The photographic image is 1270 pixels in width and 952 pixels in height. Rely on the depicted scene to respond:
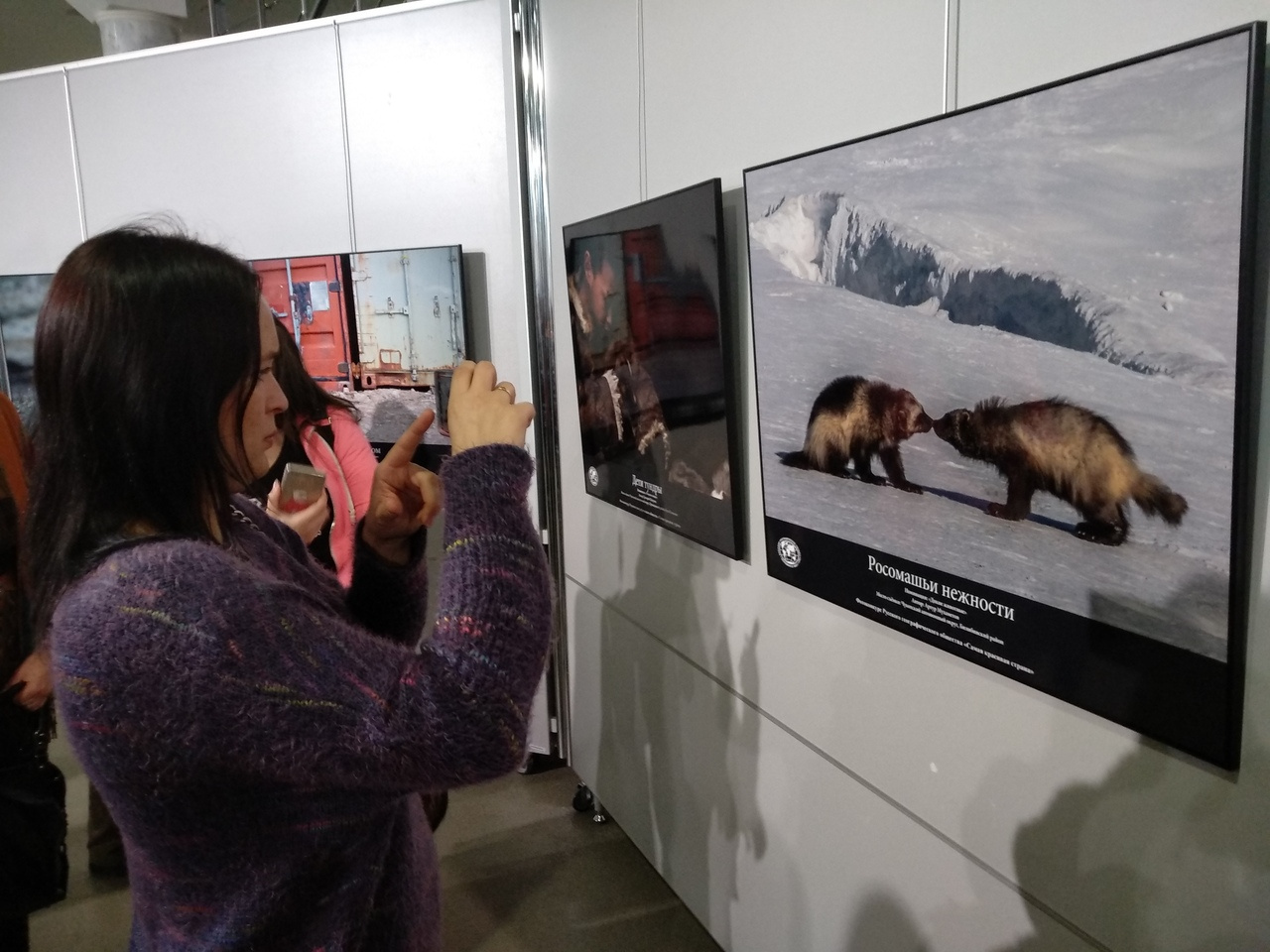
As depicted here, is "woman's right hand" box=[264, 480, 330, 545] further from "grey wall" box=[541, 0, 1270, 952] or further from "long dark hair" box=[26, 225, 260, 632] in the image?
"long dark hair" box=[26, 225, 260, 632]

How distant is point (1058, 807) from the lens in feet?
3.87

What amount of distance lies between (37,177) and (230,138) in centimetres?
98

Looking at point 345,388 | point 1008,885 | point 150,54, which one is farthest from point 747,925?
point 150,54

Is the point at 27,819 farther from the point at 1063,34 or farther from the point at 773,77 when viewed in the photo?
the point at 1063,34

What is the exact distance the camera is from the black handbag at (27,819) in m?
1.57

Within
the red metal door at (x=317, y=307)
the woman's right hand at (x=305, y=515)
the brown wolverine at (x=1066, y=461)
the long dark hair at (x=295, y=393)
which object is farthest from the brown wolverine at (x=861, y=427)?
the red metal door at (x=317, y=307)

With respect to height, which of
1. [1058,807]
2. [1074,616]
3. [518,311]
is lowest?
[1058,807]

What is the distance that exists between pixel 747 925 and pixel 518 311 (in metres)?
2.05

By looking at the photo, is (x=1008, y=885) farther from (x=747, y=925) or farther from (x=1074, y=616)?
(x=747, y=925)

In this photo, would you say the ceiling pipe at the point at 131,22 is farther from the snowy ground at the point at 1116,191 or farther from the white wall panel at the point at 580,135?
the snowy ground at the point at 1116,191

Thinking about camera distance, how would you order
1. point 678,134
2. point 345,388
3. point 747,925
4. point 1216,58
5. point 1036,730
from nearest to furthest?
point 1216,58 < point 1036,730 < point 678,134 < point 747,925 < point 345,388

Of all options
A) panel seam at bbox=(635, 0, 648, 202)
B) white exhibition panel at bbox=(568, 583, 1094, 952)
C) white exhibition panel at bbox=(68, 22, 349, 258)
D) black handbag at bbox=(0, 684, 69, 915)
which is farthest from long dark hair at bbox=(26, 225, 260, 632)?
white exhibition panel at bbox=(68, 22, 349, 258)

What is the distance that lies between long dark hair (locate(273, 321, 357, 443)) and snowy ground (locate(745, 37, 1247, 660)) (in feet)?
4.24

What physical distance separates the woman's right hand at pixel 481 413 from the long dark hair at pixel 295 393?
114 centimetres
